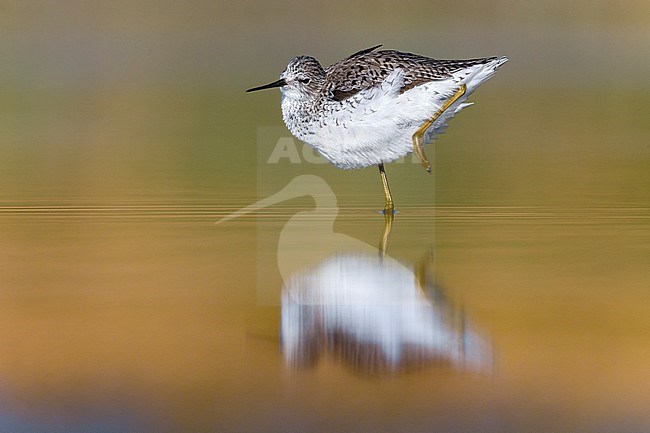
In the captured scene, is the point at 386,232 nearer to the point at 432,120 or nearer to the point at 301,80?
the point at 432,120

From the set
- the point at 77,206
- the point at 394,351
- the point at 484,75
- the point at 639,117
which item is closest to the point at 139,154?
the point at 77,206

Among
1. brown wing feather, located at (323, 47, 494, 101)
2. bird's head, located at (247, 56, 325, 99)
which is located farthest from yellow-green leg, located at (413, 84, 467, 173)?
bird's head, located at (247, 56, 325, 99)

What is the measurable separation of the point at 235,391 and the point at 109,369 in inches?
20.8

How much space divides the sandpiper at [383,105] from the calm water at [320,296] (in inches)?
17.7

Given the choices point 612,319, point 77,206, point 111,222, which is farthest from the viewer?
point 77,206

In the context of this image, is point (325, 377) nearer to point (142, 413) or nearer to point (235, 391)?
point (235, 391)

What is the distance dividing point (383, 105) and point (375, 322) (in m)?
3.79

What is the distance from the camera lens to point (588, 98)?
16031 millimetres

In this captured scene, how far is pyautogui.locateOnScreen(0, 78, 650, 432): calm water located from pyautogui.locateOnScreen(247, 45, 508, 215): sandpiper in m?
0.45

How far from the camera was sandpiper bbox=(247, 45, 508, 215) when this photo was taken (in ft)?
28.1

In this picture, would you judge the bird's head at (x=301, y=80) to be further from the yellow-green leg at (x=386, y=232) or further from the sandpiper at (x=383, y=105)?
the yellow-green leg at (x=386, y=232)

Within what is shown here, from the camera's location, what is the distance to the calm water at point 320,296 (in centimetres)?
388

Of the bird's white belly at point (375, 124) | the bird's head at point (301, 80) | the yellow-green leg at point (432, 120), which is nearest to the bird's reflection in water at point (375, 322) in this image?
the bird's white belly at point (375, 124)

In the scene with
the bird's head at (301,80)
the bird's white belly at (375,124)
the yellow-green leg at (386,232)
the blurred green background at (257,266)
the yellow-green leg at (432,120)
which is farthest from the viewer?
the bird's head at (301,80)
